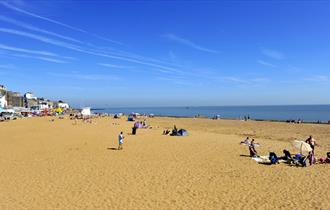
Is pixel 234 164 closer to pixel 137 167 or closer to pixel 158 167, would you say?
pixel 158 167

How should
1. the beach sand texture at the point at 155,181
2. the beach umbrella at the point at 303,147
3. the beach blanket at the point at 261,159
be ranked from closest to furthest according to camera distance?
the beach sand texture at the point at 155,181 < the beach umbrella at the point at 303,147 < the beach blanket at the point at 261,159

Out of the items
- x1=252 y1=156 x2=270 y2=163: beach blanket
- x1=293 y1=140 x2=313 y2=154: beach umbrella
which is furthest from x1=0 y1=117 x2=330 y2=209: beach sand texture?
x1=293 y1=140 x2=313 y2=154: beach umbrella

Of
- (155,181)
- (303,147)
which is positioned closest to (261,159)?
(303,147)

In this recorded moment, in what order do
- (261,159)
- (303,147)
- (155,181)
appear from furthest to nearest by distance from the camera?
(261,159) → (303,147) → (155,181)

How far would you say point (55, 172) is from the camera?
40.9 feet

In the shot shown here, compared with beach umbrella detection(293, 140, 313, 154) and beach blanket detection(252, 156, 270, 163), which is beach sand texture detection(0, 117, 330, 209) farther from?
beach umbrella detection(293, 140, 313, 154)

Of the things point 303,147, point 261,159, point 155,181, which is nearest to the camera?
point 155,181

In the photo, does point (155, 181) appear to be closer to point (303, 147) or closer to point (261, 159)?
point (261, 159)

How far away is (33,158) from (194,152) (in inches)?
353

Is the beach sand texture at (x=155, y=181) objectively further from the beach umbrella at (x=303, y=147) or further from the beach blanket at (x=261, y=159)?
the beach umbrella at (x=303, y=147)

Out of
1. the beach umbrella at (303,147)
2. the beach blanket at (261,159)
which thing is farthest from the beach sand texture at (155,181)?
the beach umbrella at (303,147)

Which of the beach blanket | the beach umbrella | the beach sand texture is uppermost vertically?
the beach umbrella

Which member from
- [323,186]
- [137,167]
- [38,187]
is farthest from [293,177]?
[38,187]

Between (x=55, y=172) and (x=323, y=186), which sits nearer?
(x=323, y=186)
